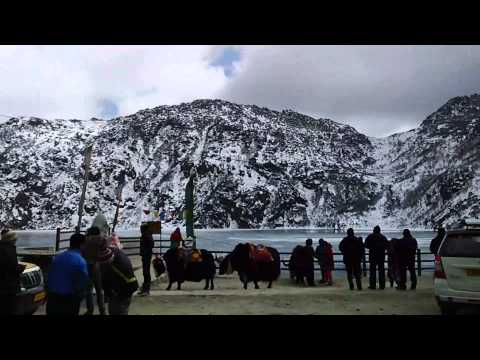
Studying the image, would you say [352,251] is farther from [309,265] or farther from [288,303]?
[288,303]

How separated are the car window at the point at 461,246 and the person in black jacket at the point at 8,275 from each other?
6.46 m

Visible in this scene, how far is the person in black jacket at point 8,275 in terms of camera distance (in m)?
6.11

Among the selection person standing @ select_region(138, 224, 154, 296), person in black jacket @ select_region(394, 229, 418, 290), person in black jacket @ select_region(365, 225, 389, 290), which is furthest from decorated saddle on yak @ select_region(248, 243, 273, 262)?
person in black jacket @ select_region(394, 229, 418, 290)

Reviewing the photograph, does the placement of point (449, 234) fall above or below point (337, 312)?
above

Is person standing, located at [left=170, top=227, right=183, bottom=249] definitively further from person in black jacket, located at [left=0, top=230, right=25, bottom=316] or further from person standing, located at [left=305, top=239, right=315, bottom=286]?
person in black jacket, located at [left=0, top=230, right=25, bottom=316]

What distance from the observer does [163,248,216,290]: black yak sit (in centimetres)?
1234

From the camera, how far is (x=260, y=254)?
12.6 metres
